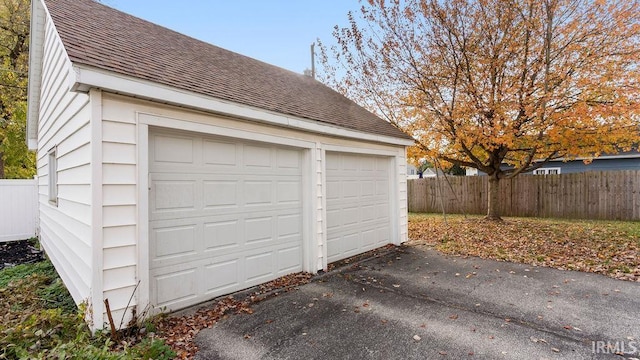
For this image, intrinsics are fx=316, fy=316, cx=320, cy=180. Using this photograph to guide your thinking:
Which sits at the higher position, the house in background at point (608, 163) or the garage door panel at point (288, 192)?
the house in background at point (608, 163)

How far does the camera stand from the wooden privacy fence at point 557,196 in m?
11.2

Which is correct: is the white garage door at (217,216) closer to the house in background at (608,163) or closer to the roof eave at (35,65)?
the roof eave at (35,65)

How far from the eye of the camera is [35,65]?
6992mm

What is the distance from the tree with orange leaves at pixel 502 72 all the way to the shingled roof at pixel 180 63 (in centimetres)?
319

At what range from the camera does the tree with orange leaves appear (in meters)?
7.79

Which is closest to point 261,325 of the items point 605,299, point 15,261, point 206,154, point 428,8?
point 206,154

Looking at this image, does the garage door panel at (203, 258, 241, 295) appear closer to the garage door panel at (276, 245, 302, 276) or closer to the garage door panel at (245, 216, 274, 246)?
the garage door panel at (245, 216, 274, 246)

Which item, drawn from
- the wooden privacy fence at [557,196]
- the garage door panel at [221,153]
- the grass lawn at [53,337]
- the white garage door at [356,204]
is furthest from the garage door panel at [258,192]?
the wooden privacy fence at [557,196]

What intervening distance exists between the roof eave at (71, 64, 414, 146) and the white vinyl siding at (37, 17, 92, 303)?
1.28ft

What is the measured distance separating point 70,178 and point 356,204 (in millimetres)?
4944

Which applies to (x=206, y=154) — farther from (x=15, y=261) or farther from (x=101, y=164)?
(x=15, y=261)

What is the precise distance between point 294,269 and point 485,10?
8.71 meters

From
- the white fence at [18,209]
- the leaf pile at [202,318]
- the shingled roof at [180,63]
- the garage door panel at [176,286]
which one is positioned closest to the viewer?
the leaf pile at [202,318]

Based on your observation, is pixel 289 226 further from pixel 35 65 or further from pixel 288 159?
pixel 35 65
